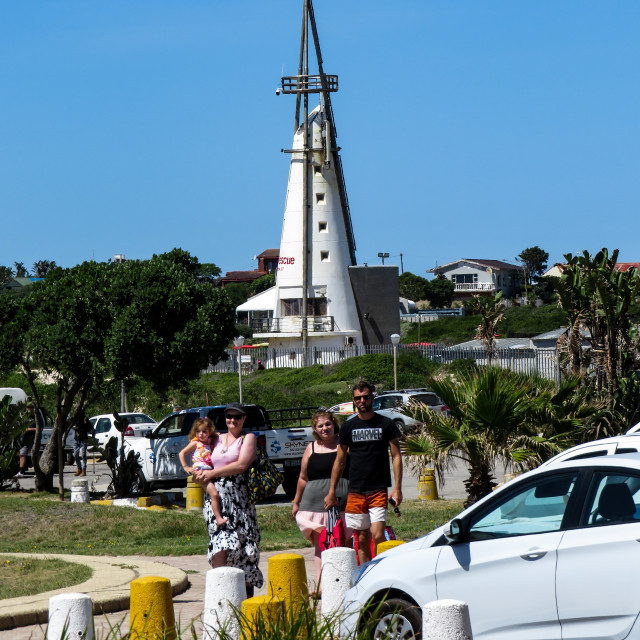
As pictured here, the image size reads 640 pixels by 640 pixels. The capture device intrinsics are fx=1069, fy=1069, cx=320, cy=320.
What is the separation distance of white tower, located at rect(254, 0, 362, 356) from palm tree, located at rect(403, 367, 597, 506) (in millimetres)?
47761

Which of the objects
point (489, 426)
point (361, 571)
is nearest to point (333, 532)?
point (361, 571)

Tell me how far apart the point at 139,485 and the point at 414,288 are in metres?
113

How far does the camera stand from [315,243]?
6234cm

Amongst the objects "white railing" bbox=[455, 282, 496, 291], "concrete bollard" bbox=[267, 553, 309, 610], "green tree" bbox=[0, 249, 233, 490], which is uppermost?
"white railing" bbox=[455, 282, 496, 291]

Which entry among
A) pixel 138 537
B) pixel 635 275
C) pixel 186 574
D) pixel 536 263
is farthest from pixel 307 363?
pixel 536 263

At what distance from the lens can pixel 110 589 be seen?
989 cm

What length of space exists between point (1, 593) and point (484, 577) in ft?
18.1

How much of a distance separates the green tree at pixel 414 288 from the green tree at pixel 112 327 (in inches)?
4367

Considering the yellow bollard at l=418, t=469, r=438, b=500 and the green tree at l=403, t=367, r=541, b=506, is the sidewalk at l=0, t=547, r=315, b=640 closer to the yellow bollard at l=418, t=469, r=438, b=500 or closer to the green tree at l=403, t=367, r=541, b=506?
the green tree at l=403, t=367, r=541, b=506

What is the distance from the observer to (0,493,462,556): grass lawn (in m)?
14.3

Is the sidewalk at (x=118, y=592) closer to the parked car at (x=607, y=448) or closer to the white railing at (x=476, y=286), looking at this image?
the parked car at (x=607, y=448)

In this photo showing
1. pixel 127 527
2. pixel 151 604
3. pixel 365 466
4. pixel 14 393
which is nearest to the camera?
pixel 151 604

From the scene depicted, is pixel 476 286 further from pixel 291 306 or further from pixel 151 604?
pixel 151 604

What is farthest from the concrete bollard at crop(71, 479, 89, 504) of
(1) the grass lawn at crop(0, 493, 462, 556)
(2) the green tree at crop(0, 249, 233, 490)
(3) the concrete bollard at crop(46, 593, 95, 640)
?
(3) the concrete bollard at crop(46, 593, 95, 640)
